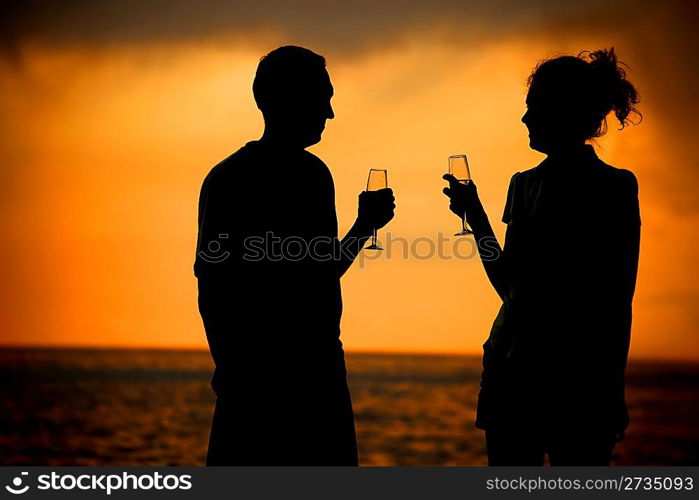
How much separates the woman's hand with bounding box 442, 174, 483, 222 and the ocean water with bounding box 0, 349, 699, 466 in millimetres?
23215

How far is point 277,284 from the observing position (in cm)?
319

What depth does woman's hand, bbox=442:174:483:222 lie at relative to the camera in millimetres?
3613

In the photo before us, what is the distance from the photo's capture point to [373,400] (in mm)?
44500

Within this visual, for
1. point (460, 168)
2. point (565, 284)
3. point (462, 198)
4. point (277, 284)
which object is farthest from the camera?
point (460, 168)

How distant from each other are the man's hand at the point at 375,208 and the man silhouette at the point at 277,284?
0.25 meters

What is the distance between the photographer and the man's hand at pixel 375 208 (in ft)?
11.5

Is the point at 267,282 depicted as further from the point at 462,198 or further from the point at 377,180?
the point at 462,198

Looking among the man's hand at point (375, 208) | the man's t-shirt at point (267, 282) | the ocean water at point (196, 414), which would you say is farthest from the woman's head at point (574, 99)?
the ocean water at point (196, 414)

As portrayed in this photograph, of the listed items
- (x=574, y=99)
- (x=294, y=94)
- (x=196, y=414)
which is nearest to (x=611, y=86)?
(x=574, y=99)

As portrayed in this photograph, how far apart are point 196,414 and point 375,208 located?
1358 inches

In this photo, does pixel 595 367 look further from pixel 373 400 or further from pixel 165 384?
pixel 165 384

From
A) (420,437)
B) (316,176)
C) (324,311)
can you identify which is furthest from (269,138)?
(420,437)

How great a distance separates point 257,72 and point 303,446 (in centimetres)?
144

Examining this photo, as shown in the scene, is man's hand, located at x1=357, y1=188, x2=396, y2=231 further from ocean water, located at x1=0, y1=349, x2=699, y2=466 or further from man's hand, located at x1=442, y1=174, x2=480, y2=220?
ocean water, located at x1=0, y1=349, x2=699, y2=466
